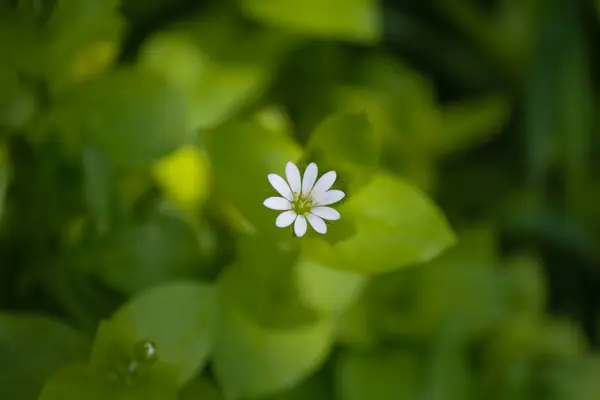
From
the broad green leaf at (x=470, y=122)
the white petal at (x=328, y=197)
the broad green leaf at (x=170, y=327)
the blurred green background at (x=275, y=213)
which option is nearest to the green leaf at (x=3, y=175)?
the blurred green background at (x=275, y=213)

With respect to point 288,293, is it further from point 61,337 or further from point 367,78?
point 367,78

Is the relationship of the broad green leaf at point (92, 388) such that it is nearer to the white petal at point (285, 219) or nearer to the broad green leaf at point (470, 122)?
the white petal at point (285, 219)

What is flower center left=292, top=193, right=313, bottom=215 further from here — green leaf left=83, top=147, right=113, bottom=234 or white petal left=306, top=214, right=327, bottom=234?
green leaf left=83, top=147, right=113, bottom=234

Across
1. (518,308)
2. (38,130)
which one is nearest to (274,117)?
(38,130)

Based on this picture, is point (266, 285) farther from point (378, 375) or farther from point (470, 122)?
point (470, 122)

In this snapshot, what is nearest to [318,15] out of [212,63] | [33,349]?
[212,63]
